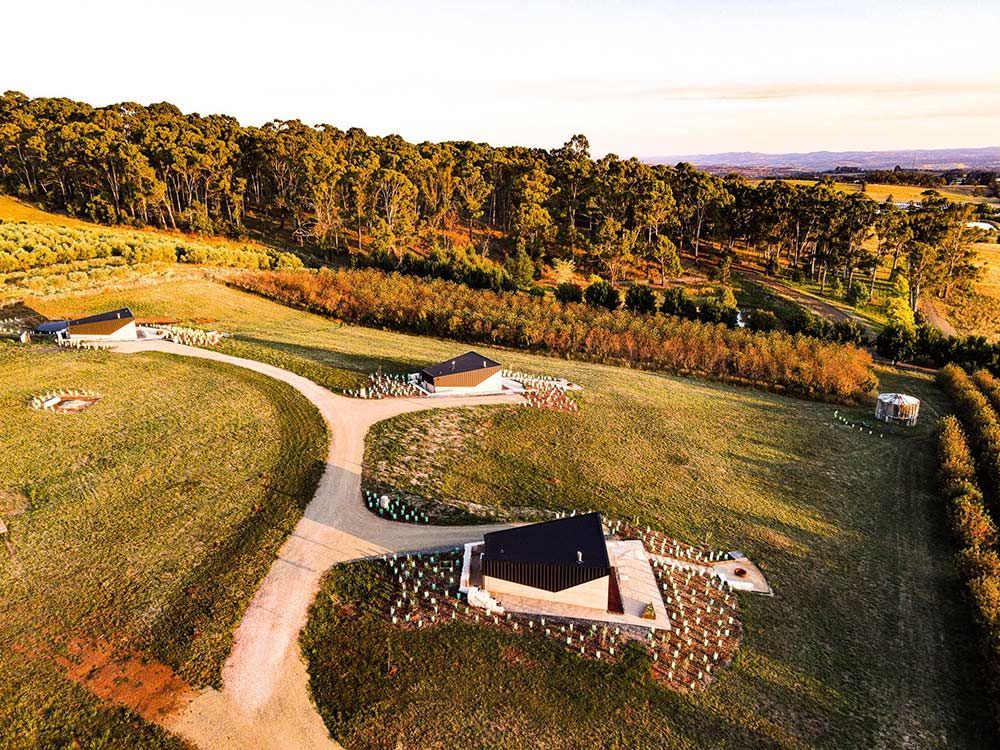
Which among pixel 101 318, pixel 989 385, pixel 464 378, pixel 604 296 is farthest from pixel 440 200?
pixel 989 385

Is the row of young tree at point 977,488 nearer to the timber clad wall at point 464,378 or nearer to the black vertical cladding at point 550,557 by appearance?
the black vertical cladding at point 550,557

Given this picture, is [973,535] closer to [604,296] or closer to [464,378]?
[464,378]

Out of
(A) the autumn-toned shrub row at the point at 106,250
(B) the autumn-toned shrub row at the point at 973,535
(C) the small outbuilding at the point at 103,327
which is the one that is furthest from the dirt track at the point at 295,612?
(A) the autumn-toned shrub row at the point at 106,250

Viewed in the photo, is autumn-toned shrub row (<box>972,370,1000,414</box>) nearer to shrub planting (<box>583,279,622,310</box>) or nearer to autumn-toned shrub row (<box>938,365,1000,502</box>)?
autumn-toned shrub row (<box>938,365,1000,502</box>)

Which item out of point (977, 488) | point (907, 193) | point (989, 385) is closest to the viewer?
point (977, 488)

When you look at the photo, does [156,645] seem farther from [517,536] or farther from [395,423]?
[395,423]
